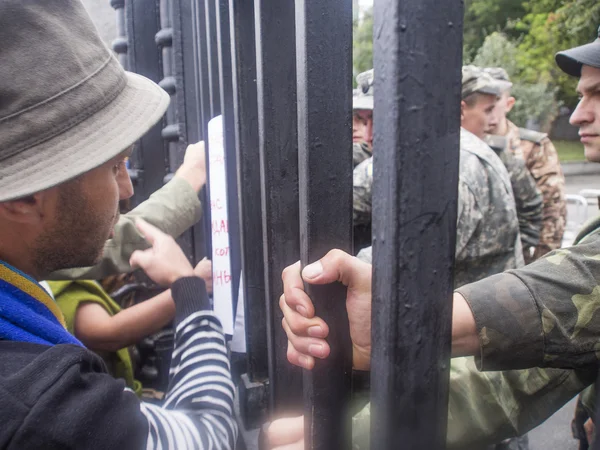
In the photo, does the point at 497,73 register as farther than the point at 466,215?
Yes

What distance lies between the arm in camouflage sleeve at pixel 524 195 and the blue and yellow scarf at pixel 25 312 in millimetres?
4066

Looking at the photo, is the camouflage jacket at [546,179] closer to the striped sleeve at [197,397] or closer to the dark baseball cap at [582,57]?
the dark baseball cap at [582,57]

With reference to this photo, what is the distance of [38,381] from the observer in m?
1.03

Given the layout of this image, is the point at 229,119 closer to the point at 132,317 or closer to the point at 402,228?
the point at 132,317

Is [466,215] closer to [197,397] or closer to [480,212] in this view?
[480,212]

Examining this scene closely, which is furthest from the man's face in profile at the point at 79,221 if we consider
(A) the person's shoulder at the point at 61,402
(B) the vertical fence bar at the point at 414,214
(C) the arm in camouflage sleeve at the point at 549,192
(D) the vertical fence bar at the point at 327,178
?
(C) the arm in camouflage sleeve at the point at 549,192

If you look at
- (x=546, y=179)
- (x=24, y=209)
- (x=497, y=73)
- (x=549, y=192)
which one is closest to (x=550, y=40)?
(x=497, y=73)

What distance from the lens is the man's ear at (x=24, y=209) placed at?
128 cm

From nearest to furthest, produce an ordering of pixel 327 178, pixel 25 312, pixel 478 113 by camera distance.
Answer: pixel 327 178
pixel 25 312
pixel 478 113

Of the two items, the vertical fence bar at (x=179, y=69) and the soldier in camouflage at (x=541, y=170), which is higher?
the vertical fence bar at (x=179, y=69)

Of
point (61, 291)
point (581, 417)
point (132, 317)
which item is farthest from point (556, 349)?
point (61, 291)

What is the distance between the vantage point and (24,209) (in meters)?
1.29

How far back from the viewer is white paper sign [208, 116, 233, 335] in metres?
1.95

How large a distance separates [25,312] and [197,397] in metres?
0.58
